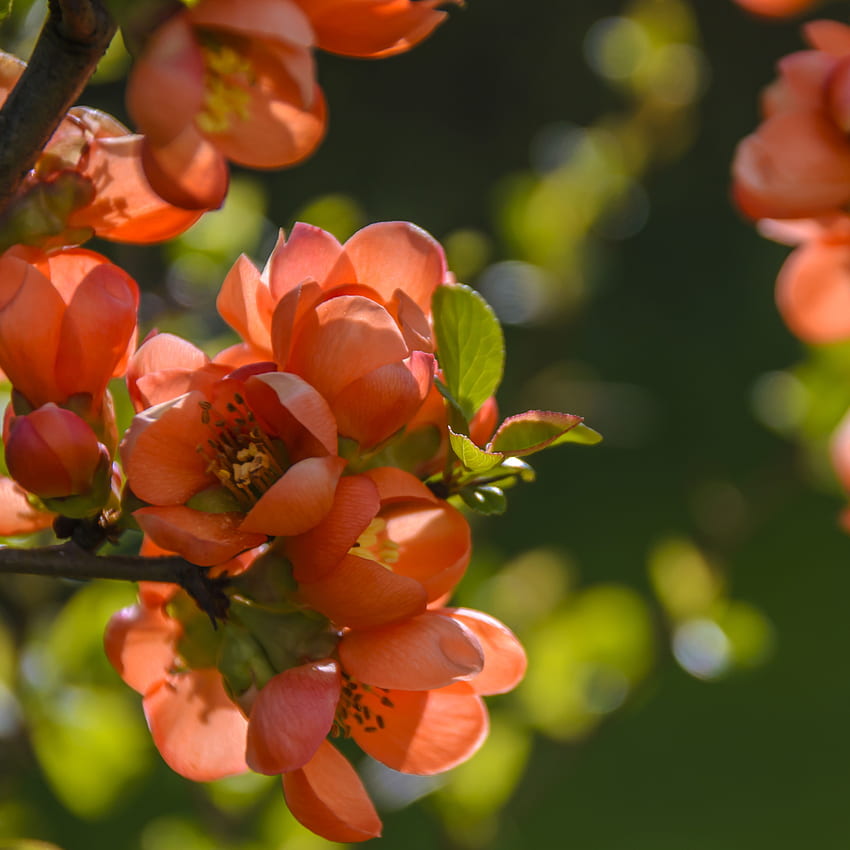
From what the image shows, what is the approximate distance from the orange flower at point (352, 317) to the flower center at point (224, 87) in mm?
37

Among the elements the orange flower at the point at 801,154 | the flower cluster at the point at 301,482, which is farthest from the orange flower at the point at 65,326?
the orange flower at the point at 801,154

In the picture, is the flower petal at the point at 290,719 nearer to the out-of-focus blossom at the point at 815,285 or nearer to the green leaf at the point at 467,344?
the green leaf at the point at 467,344

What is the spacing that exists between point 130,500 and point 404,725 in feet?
0.36

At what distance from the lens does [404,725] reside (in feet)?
1.13

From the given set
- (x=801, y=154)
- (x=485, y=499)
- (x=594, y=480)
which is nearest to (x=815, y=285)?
(x=801, y=154)

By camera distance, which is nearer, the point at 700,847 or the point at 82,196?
the point at 82,196

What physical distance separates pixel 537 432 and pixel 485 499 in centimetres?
4

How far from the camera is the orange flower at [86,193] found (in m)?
0.33

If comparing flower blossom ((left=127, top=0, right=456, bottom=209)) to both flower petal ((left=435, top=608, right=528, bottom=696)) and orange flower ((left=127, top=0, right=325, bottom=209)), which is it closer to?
orange flower ((left=127, top=0, right=325, bottom=209))

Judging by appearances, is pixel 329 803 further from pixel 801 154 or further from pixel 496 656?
pixel 801 154

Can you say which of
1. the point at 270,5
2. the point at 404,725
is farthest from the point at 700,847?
the point at 270,5

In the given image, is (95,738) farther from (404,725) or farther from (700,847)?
(700,847)

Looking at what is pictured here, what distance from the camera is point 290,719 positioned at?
293 millimetres

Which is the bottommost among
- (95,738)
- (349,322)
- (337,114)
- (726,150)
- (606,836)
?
(606,836)
